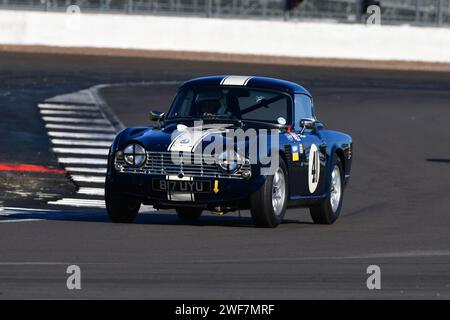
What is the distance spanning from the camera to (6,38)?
34719mm

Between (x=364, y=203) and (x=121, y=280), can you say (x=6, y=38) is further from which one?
(x=121, y=280)

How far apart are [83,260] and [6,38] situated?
2620cm

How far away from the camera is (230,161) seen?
1147cm

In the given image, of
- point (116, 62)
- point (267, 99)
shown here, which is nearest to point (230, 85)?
point (267, 99)

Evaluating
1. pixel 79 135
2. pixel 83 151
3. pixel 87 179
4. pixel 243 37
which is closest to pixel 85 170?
pixel 87 179

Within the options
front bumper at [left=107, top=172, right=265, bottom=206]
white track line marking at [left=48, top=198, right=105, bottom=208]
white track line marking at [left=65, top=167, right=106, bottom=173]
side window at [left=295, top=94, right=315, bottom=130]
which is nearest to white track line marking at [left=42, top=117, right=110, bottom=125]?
white track line marking at [left=65, top=167, right=106, bottom=173]

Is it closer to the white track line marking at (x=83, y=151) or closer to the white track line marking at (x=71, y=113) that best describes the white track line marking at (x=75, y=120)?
the white track line marking at (x=71, y=113)

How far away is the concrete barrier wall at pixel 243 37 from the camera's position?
35.1 meters

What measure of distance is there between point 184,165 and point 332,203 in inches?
90.4

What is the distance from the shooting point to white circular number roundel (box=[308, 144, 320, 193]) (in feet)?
41.3

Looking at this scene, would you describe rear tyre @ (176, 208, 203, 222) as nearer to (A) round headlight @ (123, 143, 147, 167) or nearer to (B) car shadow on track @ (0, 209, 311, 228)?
(B) car shadow on track @ (0, 209, 311, 228)

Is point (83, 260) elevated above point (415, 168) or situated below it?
above

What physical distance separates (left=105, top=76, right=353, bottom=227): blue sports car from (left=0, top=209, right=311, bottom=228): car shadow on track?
0.96 feet
